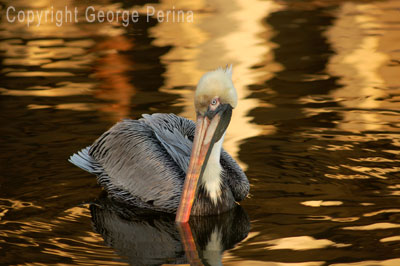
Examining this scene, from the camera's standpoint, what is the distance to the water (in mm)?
5297

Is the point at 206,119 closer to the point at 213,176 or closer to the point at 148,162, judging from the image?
the point at 213,176

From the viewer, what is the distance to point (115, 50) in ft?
35.9

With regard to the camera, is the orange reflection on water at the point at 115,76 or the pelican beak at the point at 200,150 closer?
the pelican beak at the point at 200,150

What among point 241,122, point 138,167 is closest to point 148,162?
point 138,167

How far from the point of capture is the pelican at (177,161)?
18.3ft

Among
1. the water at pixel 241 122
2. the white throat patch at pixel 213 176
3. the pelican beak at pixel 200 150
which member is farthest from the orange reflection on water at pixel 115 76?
the pelican beak at pixel 200 150

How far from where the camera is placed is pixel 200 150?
5.58 m

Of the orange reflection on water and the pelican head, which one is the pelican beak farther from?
the orange reflection on water

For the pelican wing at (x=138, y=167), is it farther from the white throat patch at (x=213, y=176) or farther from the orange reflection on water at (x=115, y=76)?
the orange reflection on water at (x=115, y=76)

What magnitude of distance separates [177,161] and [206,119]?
0.52m

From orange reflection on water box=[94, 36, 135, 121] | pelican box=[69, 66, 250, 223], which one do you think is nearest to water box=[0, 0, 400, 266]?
orange reflection on water box=[94, 36, 135, 121]

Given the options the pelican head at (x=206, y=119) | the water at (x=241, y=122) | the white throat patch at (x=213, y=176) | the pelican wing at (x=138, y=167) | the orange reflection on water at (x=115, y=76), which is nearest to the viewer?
the water at (x=241, y=122)

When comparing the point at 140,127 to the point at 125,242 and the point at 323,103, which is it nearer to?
the point at 125,242

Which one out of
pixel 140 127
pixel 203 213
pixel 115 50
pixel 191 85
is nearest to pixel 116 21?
pixel 115 50
